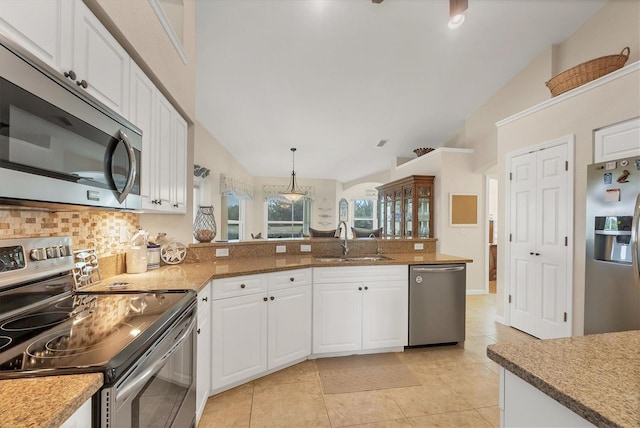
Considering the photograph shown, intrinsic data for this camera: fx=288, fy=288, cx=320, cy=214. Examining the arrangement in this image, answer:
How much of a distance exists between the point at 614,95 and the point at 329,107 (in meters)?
3.32

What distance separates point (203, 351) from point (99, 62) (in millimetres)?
1669

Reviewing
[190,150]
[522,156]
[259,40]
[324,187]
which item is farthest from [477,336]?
[324,187]

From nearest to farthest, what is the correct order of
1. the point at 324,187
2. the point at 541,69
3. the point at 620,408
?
the point at 620,408 < the point at 541,69 < the point at 324,187

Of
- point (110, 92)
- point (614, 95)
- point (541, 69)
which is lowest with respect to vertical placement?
point (110, 92)

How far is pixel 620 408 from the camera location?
22.8 inches

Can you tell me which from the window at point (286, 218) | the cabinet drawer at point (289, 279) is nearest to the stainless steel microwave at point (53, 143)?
the cabinet drawer at point (289, 279)

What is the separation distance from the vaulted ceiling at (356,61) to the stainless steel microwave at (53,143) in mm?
2365

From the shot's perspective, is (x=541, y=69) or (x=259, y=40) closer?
(x=259, y=40)

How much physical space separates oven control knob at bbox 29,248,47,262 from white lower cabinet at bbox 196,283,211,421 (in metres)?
0.75

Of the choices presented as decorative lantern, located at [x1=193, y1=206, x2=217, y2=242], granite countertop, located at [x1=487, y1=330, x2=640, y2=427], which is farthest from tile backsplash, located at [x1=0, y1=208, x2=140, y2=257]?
granite countertop, located at [x1=487, y1=330, x2=640, y2=427]

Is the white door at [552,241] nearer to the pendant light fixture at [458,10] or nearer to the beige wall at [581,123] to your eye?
the beige wall at [581,123]

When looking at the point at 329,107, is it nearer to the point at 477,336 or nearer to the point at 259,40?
the point at 259,40

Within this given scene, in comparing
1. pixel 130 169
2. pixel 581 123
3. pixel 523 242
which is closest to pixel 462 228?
pixel 523 242

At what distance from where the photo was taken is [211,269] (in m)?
2.20
